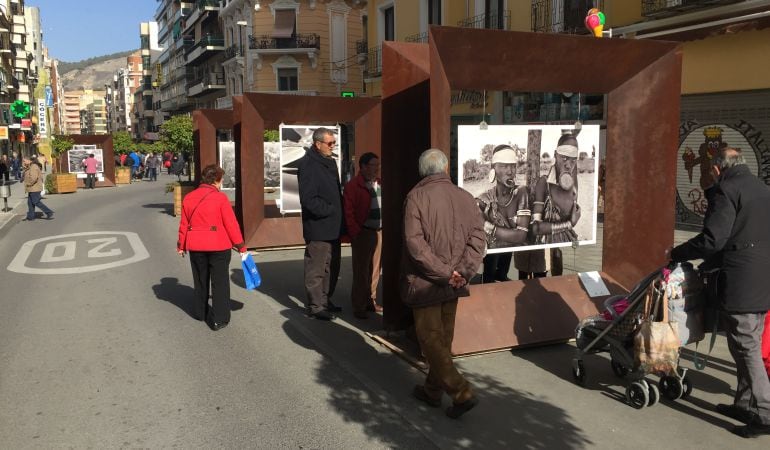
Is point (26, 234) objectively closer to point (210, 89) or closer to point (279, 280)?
point (279, 280)

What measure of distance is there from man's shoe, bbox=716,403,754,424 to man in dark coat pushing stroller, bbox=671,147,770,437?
6cm

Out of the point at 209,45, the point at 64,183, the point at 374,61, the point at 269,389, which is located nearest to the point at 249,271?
the point at 269,389

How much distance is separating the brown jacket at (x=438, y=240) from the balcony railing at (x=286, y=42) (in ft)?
124

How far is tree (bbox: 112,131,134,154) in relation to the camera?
34122 mm

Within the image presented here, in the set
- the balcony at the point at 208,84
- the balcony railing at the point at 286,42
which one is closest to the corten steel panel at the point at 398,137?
the balcony railing at the point at 286,42

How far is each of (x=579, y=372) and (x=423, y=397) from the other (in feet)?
4.06

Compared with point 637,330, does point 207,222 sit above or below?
above

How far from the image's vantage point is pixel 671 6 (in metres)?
12.8

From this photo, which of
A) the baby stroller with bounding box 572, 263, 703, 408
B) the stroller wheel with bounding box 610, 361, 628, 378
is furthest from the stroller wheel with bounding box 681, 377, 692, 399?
the stroller wheel with bounding box 610, 361, 628, 378

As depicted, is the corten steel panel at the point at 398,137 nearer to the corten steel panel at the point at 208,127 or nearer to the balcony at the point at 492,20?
the corten steel panel at the point at 208,127

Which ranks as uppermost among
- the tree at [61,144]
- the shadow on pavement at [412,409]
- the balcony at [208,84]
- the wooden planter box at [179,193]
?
the balcony at [208,84]

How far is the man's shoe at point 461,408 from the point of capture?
13.6ft

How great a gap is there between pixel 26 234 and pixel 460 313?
12273mm

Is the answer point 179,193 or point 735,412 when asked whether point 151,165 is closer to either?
point 179,193
